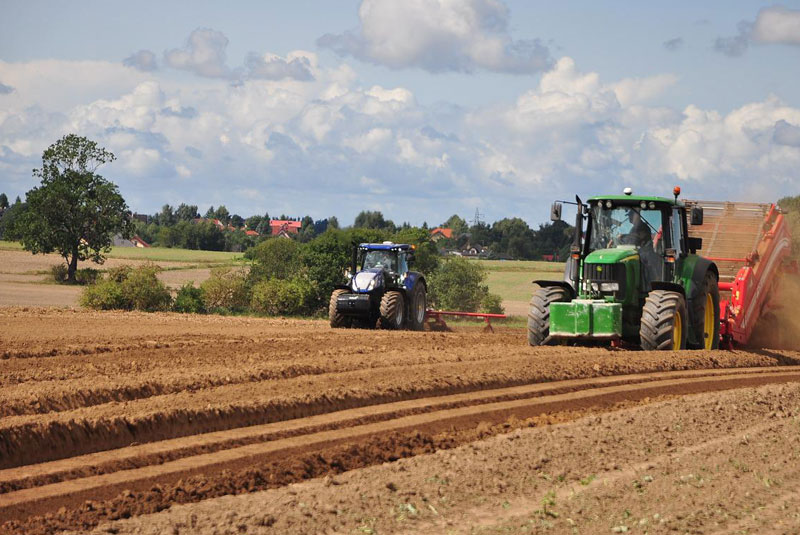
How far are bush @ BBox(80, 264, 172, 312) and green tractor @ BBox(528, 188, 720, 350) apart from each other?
60.7 feet

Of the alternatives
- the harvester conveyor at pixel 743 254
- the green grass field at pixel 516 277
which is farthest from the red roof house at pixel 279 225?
the harvester conveyor at pixel 743 254

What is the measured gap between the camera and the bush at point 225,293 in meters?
33.8

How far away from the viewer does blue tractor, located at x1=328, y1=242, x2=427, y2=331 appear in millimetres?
21531

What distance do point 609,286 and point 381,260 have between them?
797cm

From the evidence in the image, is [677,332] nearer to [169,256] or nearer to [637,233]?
[637,233]

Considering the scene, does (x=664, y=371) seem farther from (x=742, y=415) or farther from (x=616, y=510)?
(x=616, y=510)

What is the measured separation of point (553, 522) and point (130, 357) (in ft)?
31.3

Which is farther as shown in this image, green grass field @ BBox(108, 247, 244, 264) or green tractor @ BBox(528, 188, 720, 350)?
green grass field @ BBox(108, 247, 244, 264)

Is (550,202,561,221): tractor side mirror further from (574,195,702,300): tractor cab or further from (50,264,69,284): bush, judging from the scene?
(50,264,69,284): bush

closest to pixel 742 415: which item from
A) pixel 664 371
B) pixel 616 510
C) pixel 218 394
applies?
pixel 664 371

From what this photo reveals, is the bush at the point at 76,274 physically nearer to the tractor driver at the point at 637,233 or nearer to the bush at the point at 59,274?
the bush at the point at 59,274

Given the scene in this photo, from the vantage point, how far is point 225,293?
34188 mm

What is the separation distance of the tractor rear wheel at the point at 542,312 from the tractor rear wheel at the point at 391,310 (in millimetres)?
5368

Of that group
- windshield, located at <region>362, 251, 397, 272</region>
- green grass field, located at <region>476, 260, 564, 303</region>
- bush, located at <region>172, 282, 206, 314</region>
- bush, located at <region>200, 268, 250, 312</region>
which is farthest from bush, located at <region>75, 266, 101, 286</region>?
windshield, located at <region>362, 251, 397, 272</region>
